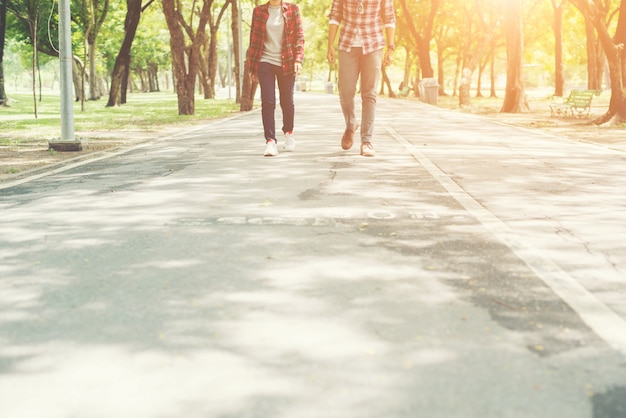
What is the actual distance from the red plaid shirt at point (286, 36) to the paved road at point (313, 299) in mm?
2741

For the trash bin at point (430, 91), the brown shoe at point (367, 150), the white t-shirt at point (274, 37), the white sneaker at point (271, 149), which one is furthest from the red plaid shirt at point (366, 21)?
the trash bin at point (430, 91)

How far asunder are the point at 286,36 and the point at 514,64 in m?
17.9

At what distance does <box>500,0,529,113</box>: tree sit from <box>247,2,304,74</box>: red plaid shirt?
17467 millimetres

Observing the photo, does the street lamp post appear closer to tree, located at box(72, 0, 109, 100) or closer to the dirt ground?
the dirt ground

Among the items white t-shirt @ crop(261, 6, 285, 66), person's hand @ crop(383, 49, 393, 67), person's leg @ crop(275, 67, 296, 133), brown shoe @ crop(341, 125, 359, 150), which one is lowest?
brown shoe @ crop(341, 125, 359, 150)

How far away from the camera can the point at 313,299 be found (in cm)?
396

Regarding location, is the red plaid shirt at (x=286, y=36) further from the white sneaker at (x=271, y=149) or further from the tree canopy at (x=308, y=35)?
the tree canopy at (x=308, y=35)

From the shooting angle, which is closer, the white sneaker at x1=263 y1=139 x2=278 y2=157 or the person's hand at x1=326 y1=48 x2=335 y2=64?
the person's hand at x1=326 y1=48 x2=335 y2=64

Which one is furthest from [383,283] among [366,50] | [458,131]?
[458,131]

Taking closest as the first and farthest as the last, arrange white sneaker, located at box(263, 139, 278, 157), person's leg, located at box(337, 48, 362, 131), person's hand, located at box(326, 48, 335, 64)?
1. person's hand, located at box(326, 48, 335, 64)
2. person's leg, located at box(337, 48, 362, 131)
3. white sneaker, located at box(263, 139, 278, 157)

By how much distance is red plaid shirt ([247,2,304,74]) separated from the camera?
33.8 feet

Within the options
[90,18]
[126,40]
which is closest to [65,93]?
[126,40]

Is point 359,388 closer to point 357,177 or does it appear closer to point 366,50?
point 357,177

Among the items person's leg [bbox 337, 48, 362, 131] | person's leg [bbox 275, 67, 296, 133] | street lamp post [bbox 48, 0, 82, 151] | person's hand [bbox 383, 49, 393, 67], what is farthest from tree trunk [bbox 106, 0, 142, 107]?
person's hand [bbox 383, 49, 393, 67]
